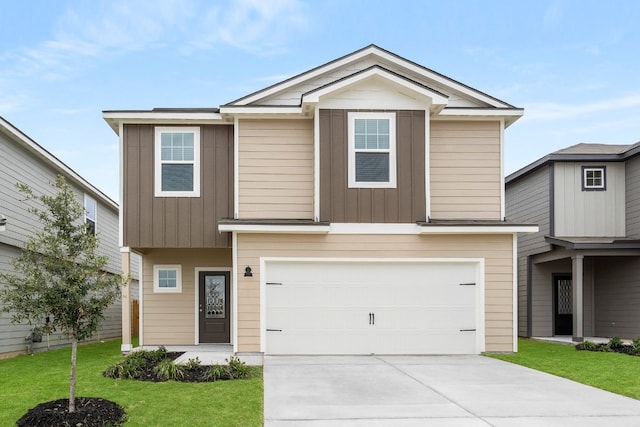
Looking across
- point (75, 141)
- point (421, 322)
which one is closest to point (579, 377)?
point (421, 322)

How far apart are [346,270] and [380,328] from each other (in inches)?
54.5

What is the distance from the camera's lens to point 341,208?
524 inches

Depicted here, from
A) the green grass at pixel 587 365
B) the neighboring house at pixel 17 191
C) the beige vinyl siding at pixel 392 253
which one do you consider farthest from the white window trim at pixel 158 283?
the green grass at pixel 587 365

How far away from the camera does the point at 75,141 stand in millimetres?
20766

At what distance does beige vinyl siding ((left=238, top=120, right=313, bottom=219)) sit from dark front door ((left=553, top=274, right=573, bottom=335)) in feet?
30.1

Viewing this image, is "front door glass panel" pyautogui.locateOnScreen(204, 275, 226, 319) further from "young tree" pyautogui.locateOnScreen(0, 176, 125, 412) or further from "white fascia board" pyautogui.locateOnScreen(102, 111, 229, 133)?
"young tree" pyautogui.locateOnScreen(0, 176, 125, 412)

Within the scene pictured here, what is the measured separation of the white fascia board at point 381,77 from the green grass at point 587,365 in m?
5.42

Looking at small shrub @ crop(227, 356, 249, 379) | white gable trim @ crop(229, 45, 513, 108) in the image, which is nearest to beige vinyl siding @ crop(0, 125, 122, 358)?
white gable trim @ crop(229, 45, 513, 108)

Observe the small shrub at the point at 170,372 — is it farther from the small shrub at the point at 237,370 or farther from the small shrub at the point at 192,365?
the small shrub at the point at 237,370

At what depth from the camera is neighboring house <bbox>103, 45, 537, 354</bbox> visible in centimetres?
1328

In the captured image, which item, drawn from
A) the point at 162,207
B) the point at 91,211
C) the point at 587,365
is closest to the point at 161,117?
the point at 162,207

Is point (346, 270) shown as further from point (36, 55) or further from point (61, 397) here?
point (36, 55)

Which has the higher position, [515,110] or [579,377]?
[515,110]

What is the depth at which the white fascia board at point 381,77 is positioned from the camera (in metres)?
13.2
